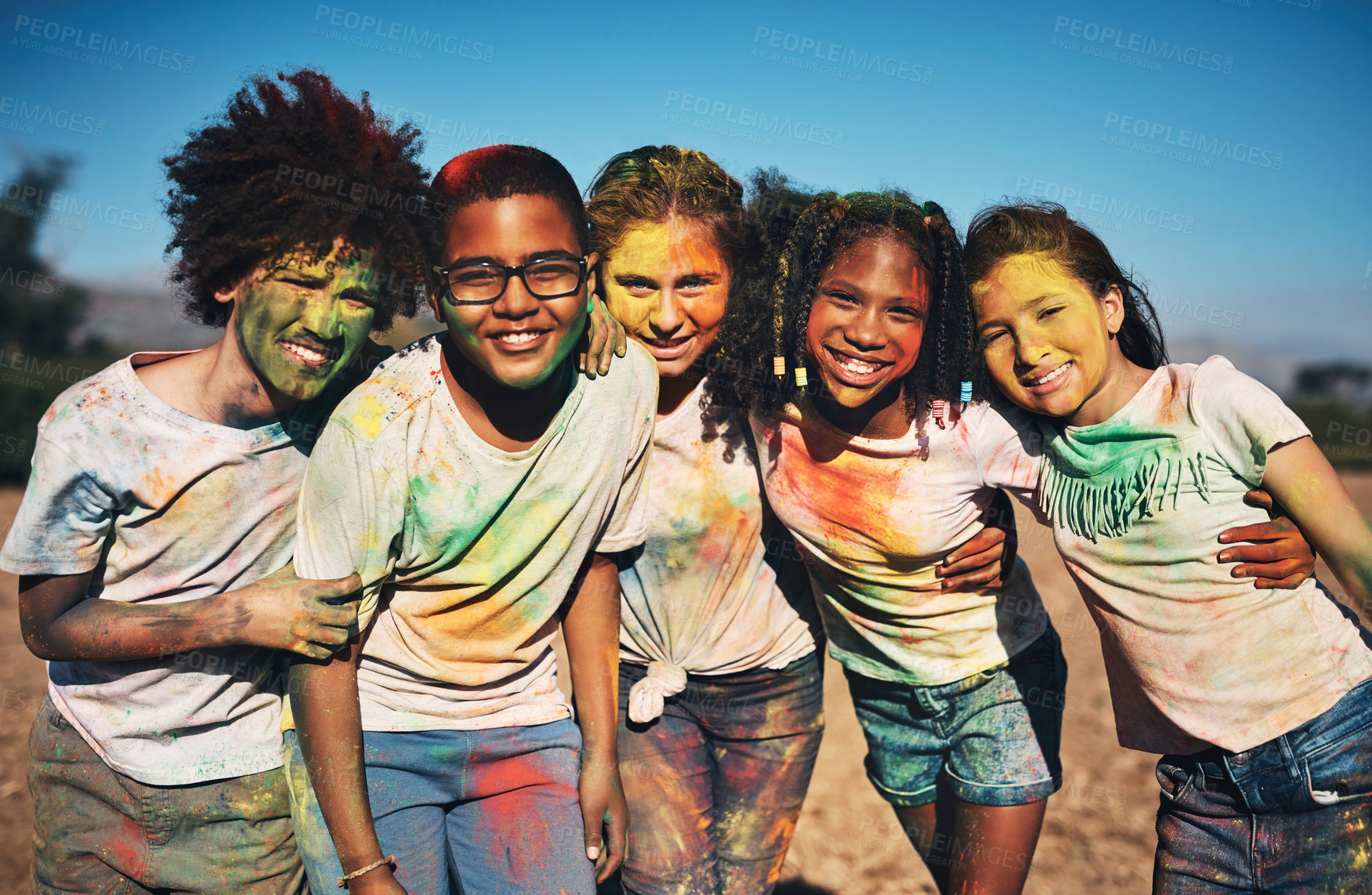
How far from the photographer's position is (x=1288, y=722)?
2.43 meters

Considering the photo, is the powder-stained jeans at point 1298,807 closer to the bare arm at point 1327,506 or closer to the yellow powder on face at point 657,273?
the bare arm at point 1327,506

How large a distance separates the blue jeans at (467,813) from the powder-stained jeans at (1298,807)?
1.74m

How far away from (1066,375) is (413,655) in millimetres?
1923

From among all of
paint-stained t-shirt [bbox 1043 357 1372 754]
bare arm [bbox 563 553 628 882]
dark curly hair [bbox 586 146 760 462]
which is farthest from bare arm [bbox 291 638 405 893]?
paint-stained t-shirt [bbox 1043 357 1372 754]

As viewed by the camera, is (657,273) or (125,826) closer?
(125,826)

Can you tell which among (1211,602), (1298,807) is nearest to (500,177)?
(1211,602)

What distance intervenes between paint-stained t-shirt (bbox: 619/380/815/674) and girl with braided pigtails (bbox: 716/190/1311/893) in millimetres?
121

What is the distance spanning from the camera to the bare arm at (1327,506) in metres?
2.31

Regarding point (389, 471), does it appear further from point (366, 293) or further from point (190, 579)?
point (190, 579)

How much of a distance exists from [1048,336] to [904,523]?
26.3 inches

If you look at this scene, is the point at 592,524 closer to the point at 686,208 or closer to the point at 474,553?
the point at 474,553

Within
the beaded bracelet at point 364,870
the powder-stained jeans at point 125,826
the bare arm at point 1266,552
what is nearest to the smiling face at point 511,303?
the beaded bracelet at point 364,870

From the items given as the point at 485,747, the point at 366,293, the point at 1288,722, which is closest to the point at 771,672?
the point at 485,747

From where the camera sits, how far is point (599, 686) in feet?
8.89
